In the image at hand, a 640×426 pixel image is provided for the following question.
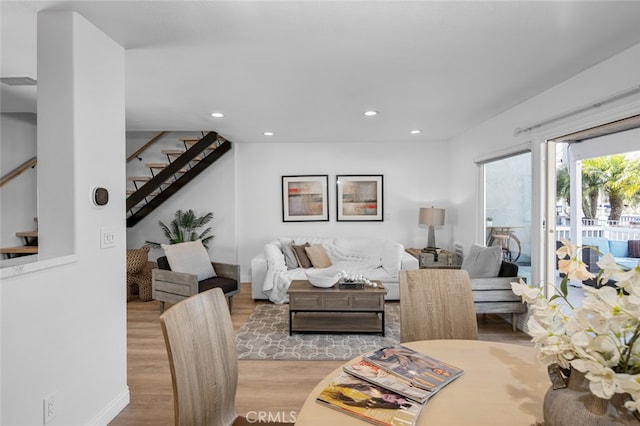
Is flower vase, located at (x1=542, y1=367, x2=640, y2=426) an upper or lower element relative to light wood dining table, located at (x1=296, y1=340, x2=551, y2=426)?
upper

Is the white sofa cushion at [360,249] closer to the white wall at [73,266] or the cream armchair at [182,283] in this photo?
the cream armchair at [182,283]

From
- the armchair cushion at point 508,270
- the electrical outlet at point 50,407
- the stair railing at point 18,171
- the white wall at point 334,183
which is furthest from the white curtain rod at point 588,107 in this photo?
the stair railing at point 18,171

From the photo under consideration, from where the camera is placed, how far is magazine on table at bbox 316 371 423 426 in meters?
0.87

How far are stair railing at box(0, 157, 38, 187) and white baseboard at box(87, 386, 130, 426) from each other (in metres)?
3.61

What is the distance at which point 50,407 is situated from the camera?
5.37 feet

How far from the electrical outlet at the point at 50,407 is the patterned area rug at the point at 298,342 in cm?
142

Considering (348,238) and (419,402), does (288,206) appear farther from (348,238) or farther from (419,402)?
(419,402)

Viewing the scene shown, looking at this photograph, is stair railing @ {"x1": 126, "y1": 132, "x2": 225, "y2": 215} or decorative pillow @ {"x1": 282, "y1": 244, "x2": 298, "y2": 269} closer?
stair railing @ {"x1": 126, "y1": 132, "x2": 225, "y2": 215}

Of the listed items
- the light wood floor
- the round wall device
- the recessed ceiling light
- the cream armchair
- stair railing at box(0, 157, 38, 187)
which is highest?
the recessed ceiling light

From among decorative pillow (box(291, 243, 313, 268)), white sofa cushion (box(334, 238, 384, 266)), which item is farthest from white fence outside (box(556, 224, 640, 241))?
decorative pillow (box(291, 243, 313, 268))

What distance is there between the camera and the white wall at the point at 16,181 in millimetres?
4191

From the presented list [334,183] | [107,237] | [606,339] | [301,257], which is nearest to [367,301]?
[301,257]

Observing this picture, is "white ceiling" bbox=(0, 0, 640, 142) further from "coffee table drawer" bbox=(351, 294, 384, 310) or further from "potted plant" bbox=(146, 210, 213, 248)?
"potted plant" bbox=(146, 210, 213, 248)

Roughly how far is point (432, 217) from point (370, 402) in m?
4.55
